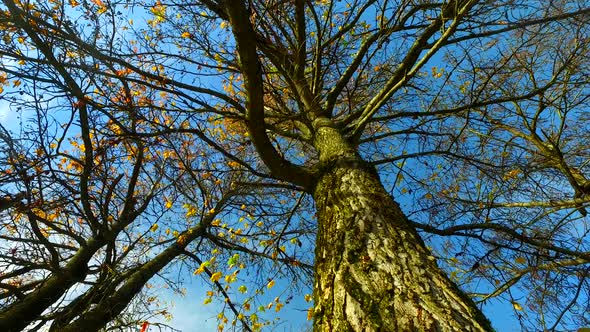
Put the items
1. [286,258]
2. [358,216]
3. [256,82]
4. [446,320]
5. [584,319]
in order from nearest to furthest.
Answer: [446,320], [358,216], [256,82], [584,319], [286,258]

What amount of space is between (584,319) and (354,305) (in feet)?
10.7

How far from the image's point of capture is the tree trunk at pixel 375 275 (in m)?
1.20

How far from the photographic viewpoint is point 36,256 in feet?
11.7

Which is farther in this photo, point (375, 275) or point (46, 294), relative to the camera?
point (46, 294)

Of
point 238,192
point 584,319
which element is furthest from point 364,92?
point 584,319

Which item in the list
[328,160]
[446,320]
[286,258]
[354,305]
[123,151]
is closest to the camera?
[446,320]

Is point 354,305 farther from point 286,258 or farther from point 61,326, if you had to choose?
point 61,326

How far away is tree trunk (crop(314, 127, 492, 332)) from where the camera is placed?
3.95 ft

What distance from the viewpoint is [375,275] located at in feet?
4.79

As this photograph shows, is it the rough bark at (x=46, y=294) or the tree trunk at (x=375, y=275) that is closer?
the tree trunk at (x=375, y=275)

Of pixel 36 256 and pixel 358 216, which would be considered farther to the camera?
pixel 36 256

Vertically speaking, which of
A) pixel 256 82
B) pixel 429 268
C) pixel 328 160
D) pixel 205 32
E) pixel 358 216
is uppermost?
pixel 205 32

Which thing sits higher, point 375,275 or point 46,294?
point 46,294

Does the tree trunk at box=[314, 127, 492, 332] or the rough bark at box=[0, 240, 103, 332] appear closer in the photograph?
the tree trunk at box=[314, 127, 492, 332]
